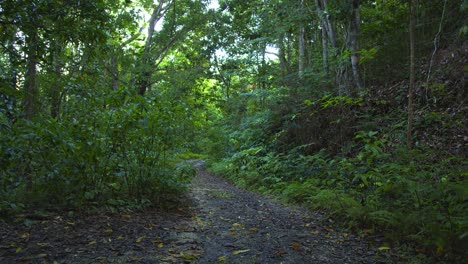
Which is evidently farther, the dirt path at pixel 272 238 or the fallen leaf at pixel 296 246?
the fallen leaf at pixel 296 246

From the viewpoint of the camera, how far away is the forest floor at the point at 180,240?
3.10m

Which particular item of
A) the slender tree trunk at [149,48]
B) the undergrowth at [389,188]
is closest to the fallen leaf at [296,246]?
the undergrowth at [389,188]

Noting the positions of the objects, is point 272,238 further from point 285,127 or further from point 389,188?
point 285,127

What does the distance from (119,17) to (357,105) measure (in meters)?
10.2

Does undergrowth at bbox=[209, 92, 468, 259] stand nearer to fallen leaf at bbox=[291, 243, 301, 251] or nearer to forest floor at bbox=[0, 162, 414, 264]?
forest floor at bbox=[0, 162, 414, 264]

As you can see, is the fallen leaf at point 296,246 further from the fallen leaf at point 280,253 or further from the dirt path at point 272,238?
the fallen leaf at point 280,253

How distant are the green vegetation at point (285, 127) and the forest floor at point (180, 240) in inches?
16.3

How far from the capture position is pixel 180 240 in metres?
3.71

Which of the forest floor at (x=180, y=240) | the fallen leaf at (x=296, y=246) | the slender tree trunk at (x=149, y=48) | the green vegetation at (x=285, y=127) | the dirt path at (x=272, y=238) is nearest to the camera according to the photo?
the forest floor at (x=180, y=240)

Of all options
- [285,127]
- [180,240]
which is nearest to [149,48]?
[285,127]

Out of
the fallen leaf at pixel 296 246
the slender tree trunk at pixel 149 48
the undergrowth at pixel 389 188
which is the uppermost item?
the slender tree trunk at pixel 149 48

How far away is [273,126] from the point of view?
12.2m

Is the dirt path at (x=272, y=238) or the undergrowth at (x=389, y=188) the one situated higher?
the undergrowth at (x=389, y=188)

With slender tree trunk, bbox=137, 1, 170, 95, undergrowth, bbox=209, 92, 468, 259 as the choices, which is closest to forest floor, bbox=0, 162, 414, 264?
undergrowth, bbox=209, 92, 468, 259
